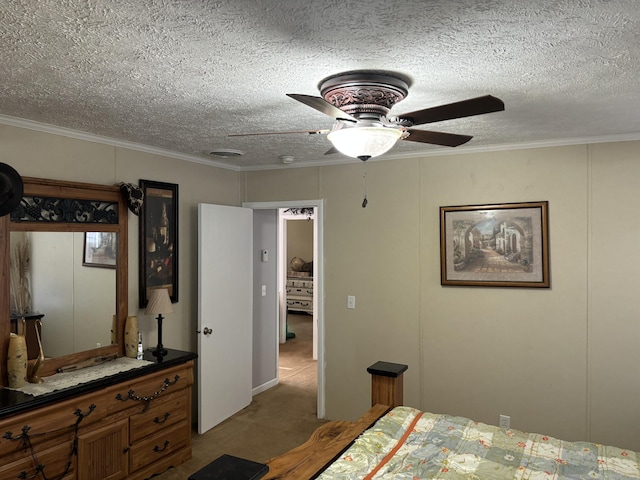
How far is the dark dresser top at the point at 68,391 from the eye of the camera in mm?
2547

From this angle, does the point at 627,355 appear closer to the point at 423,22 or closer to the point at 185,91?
the point at 423,22

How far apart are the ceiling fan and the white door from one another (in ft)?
7.83

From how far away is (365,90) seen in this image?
211 cm

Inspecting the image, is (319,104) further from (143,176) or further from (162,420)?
(162,420)

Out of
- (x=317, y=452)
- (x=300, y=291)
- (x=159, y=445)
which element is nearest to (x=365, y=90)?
(x=317, y=452)

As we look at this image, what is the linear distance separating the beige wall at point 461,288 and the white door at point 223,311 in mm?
220

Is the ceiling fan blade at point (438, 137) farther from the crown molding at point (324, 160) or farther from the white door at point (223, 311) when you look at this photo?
the white door at point (223, 311)

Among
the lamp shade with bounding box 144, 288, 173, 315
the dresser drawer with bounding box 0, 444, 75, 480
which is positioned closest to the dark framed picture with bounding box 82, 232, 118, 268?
the lamp shade with bounding box 144, 288, 173, 315

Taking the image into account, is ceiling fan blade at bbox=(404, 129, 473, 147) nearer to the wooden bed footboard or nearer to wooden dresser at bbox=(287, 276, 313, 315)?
the wooden bed footboard

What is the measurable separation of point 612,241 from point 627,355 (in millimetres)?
808

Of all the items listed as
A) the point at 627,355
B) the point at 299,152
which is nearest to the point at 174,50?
the point at 299,152

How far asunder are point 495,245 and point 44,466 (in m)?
3.32

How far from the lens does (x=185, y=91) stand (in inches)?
92.8

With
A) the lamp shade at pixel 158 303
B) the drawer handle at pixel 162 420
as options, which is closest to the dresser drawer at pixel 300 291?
the lamp shade at pixel 158 303
